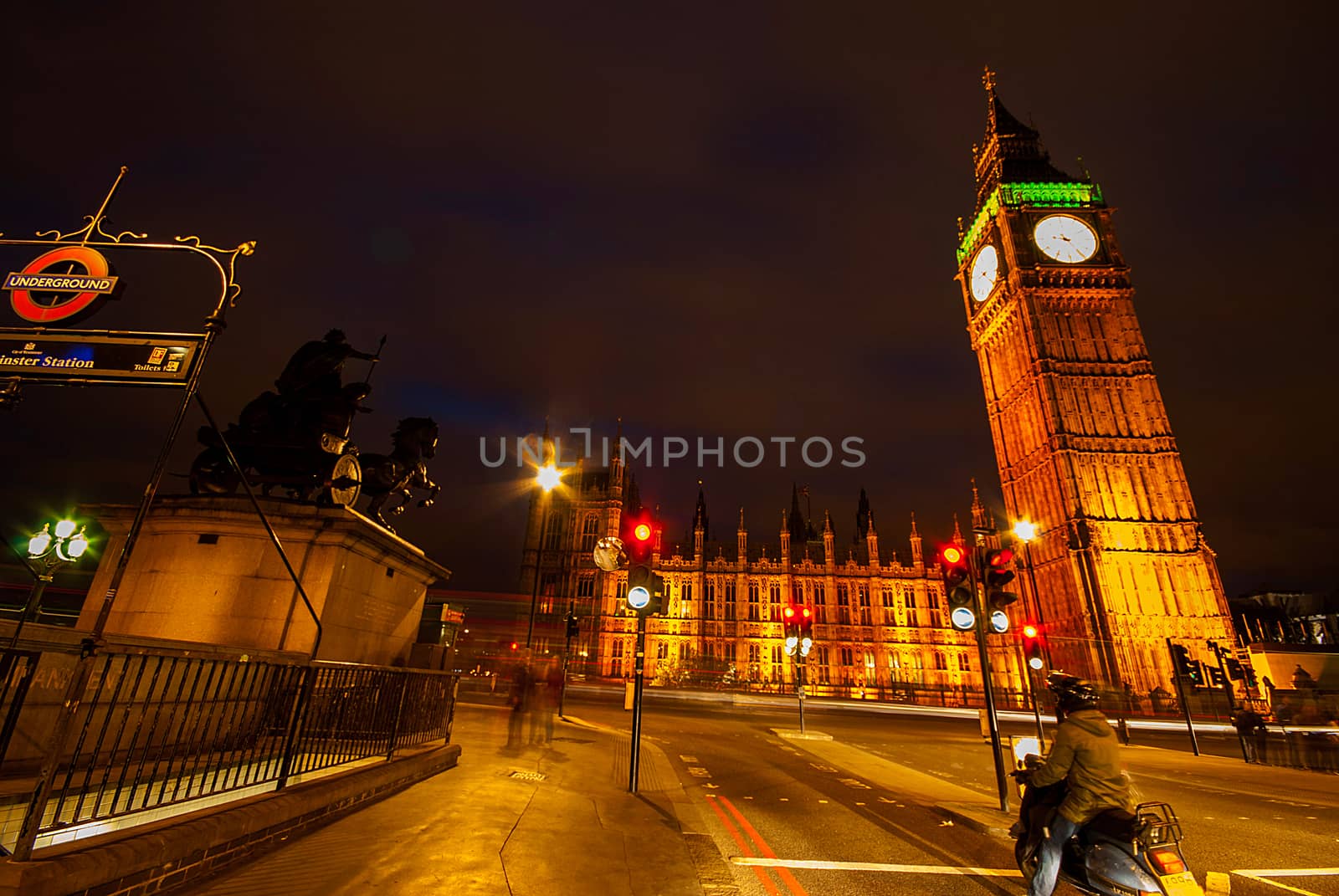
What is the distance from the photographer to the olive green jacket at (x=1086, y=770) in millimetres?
4008

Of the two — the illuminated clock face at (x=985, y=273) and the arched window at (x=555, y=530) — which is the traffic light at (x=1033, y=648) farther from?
the illuminated clock face at (x=985, y=273)

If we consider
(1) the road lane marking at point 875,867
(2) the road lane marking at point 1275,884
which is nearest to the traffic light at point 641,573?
(1) the road lane marking at point 875,867

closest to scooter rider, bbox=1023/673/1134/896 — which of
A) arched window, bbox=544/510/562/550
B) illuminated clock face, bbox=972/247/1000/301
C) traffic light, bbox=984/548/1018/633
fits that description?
traffic light, bbox=984/548/1018/633

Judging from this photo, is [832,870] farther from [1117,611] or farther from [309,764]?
[1117,611]

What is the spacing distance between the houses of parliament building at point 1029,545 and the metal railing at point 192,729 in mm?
41973

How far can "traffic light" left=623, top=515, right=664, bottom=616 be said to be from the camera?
7.65 meters

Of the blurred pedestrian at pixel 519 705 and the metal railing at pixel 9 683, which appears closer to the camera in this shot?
the metal railing at pixel 9 683

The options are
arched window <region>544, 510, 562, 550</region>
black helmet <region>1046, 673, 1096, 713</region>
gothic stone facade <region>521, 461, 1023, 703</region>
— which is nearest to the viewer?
black helmet <region>1046, 673, 1096, 713</region>

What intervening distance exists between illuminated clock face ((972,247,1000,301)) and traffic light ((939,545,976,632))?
6347cm

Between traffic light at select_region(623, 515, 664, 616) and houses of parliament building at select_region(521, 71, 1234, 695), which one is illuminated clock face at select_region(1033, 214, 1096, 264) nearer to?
houses of parliament building at select_region(521, 71, 1234, 695)

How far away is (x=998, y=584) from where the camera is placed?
789 cm

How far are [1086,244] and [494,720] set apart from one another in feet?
237

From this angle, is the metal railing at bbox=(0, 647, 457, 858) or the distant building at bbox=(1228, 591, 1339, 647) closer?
the metal railing at bbox=(0, 647, 457, 858)

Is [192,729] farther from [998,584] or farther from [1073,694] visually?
[998,584]
